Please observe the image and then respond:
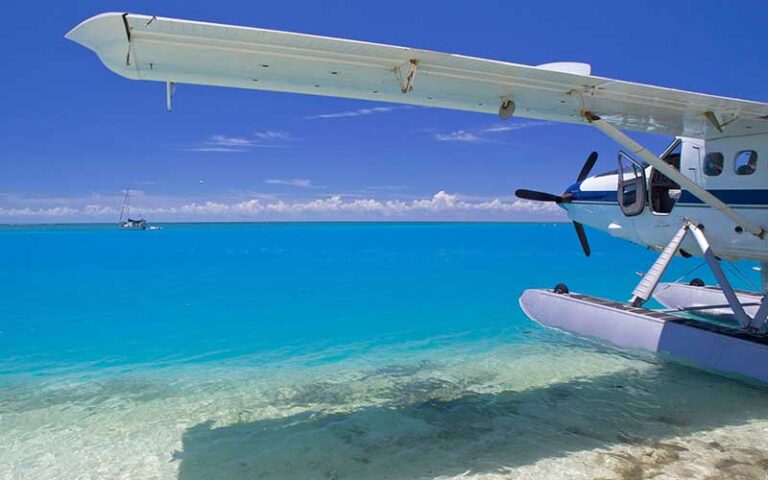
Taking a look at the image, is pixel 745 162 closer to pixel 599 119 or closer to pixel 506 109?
pixel 599 119

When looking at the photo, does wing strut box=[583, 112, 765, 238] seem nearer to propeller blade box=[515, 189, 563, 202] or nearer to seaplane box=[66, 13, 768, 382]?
seaplane box=[66, 13, 768, 382]

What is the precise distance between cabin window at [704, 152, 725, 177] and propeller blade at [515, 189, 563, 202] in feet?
10.6

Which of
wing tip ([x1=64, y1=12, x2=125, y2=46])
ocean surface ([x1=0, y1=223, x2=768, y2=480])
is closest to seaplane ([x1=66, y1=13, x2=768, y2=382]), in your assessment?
wing tip ([x1=64, y1=12, x2=125, y2=46])

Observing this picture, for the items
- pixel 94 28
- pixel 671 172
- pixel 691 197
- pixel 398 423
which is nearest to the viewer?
pixel 94 28

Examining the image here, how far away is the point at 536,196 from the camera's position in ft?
34.3

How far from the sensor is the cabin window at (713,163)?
23.2 feet

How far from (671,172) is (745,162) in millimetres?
1569

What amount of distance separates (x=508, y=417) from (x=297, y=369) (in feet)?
13.3

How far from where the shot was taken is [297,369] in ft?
27.4

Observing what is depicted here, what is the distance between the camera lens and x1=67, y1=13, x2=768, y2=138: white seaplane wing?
3.62 m

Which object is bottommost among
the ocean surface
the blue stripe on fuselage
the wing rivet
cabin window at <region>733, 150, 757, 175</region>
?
the ocean surface

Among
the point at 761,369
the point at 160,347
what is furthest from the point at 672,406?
the point at 160,347

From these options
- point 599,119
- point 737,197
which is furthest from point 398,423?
point 737,197

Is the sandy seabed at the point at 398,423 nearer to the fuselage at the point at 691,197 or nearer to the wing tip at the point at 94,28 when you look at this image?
the fuselage at the point at 691,197
